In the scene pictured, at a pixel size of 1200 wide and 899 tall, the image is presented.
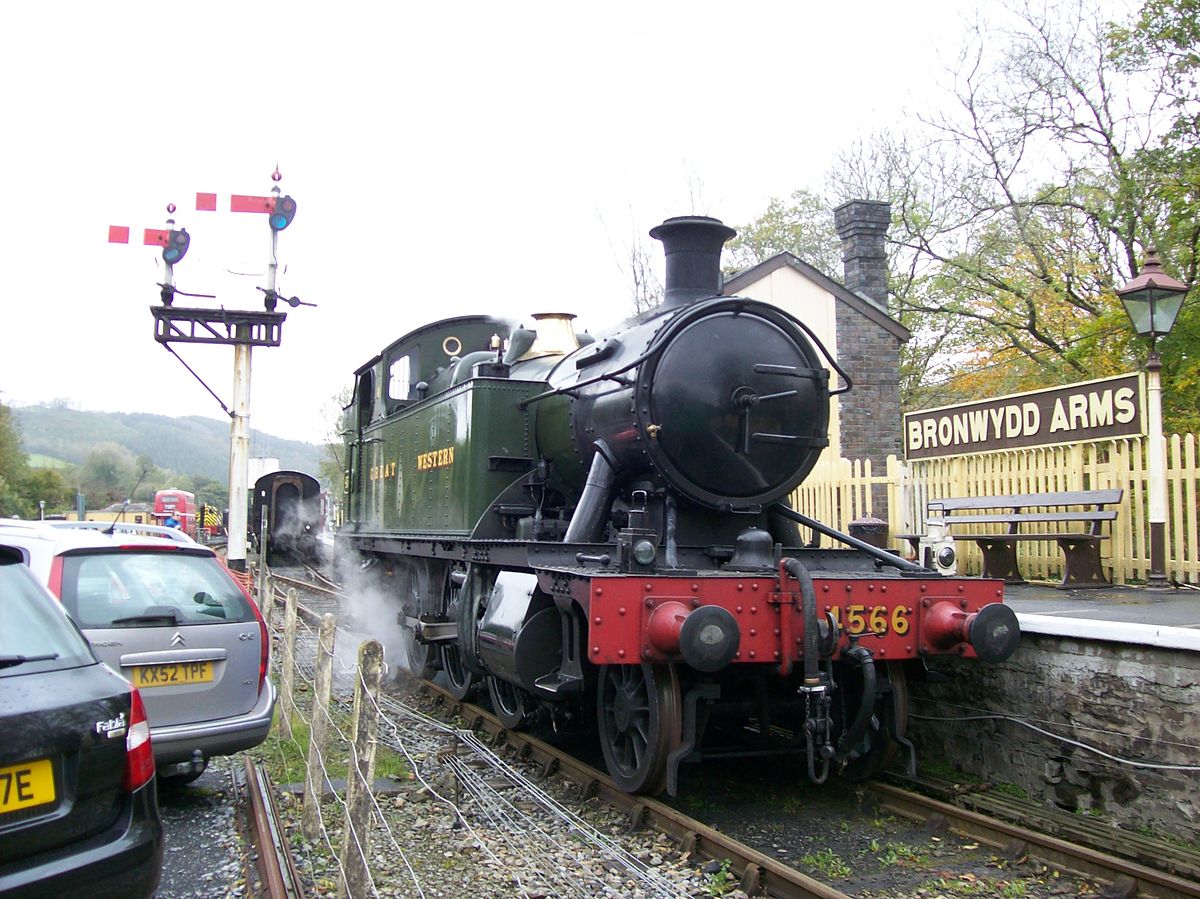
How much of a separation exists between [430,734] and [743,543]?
125 inches

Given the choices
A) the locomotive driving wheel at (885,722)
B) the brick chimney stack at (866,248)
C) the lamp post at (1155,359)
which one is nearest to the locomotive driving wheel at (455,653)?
the locomotive driving wheel at (885,722)

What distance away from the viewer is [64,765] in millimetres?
2998

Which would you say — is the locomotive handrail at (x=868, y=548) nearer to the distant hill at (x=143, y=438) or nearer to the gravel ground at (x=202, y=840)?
the gravel ground at (x=202, y=840)

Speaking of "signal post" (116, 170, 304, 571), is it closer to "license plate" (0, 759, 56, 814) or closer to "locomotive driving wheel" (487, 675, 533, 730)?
"locomotive driving wheel" (487, 675, 533, 730)

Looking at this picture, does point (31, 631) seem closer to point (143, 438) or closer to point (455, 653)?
point (455, 653)

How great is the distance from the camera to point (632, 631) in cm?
509

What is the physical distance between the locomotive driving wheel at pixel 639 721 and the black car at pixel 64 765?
2648 millimetres

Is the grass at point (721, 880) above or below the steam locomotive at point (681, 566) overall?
below

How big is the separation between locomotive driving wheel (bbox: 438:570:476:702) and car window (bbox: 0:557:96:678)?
14.0 feet

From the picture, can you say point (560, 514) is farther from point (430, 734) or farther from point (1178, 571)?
point (1178, 571)

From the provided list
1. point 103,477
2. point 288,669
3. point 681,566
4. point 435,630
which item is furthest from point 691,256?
point 103,477

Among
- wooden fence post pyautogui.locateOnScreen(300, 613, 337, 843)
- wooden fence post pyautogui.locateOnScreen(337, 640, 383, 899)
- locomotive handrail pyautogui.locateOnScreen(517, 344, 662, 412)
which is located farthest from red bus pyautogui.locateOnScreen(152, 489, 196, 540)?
wooden fence post pyautogui.locateOnScreen(337, 640, 383, 899)

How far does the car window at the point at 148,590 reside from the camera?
16.6 feet

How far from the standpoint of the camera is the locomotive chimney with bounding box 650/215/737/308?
6688 millimetres
